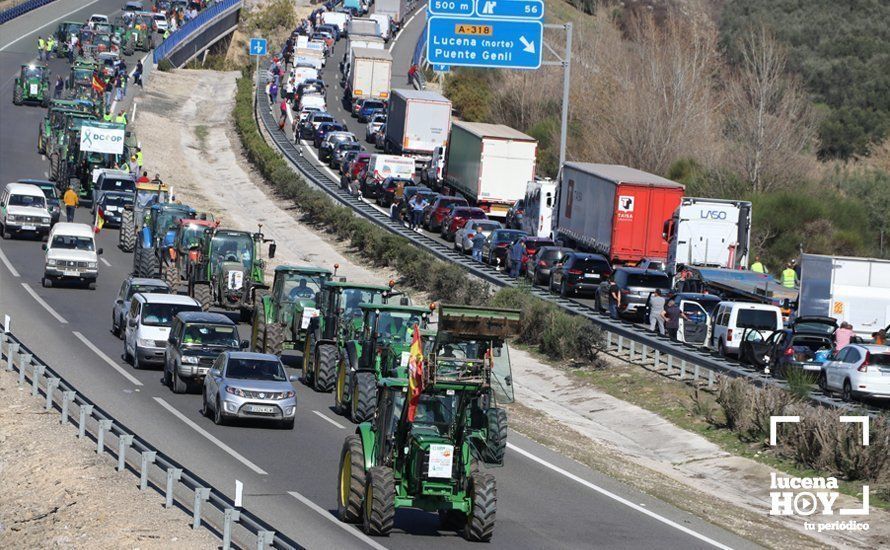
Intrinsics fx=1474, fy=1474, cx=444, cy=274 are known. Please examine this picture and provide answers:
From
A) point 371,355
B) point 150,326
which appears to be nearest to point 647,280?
point 150,326

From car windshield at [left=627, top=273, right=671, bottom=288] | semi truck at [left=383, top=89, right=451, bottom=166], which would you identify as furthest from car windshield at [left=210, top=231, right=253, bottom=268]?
semi truck at [left=383, top=89, right=451, bottom=166]

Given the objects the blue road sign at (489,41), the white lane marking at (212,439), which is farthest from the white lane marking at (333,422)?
the blue road sign at (489,41)

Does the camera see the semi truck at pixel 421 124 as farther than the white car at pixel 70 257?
Yes

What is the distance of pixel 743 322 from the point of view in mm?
33562

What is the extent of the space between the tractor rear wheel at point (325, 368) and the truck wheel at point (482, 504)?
Answer: 38.4 feet

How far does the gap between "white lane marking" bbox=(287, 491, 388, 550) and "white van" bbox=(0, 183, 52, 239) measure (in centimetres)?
3146

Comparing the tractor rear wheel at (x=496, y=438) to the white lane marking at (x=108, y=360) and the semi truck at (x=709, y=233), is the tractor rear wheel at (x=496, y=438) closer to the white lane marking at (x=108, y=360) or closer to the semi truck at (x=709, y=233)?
the white lane marking at (x=108, y=360)

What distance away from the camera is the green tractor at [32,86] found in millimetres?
82188

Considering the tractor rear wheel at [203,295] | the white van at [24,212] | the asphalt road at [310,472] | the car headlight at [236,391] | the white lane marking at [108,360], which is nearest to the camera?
the asphalt road at [310,472]

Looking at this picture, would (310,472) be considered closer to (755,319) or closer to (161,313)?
(161,313)

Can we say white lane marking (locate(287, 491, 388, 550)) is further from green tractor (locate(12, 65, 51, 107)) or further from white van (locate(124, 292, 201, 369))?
green tractor (locate(12, 65, 51, 107))

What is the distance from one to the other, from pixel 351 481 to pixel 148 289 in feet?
59.5

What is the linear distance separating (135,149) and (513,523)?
4644cm

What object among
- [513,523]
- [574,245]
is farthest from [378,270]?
[513,523]
